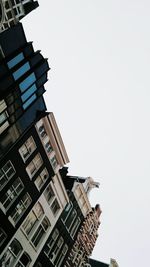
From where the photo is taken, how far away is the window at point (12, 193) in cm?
3553

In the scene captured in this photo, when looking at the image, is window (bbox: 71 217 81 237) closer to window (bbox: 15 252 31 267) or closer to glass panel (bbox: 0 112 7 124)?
window (bbox: 15 252 31 267)

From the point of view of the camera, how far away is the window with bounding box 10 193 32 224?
3675 centimetres

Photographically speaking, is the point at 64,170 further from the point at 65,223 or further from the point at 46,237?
the point at 46,237

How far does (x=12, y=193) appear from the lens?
36781mm

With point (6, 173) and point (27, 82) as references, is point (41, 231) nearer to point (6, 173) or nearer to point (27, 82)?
point (6, 173)

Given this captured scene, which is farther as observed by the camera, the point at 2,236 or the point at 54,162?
the point at 54,162

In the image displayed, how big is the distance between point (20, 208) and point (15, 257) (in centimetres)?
541

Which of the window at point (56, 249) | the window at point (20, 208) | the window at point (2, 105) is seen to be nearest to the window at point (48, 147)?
the window at point (20, 208)

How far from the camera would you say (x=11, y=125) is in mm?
37750

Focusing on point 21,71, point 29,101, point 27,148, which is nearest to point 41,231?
point 27,148

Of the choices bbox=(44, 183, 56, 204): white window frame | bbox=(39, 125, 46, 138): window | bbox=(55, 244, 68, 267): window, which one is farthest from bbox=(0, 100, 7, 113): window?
bbox=(55, 244, 68, 267): window

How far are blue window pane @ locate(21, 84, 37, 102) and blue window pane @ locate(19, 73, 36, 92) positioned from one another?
62 centimetres

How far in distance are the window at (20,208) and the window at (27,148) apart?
15.7 feet

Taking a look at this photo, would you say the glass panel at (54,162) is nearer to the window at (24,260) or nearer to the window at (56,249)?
the window at (56,249)
